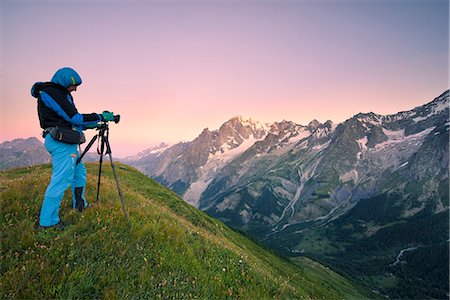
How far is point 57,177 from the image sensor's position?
28.6ft

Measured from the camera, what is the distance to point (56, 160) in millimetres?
9000

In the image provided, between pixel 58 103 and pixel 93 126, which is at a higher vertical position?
pixel 58 103

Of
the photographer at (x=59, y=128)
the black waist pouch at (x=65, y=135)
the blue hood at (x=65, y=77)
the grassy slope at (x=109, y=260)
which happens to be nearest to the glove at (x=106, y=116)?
the photographer at (x=59, y=128)

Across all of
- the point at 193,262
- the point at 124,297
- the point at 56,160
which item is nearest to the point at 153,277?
the point at 124,297

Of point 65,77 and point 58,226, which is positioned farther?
point 65,77

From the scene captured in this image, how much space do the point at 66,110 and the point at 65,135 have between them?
84cm

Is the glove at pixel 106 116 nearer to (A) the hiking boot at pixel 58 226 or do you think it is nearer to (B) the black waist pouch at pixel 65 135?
(B) the black waist pouch at pixel 65 135

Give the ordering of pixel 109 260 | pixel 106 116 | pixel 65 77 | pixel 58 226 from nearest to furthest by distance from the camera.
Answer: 1. pixel 109 260
2. pixel 58 226
3. pixel 65 77
4. pixel 106 116

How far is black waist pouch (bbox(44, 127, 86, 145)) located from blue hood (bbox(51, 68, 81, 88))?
1.55 meters

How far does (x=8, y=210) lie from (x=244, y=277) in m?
8.63

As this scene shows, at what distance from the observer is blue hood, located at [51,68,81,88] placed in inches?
358

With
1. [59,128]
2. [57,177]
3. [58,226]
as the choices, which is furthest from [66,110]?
[58,226]

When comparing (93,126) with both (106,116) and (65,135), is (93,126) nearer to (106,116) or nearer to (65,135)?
(106,116)

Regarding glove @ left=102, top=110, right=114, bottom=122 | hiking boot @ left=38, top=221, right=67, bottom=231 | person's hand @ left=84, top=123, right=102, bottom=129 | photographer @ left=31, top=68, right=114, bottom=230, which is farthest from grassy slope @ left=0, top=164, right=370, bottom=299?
glove @ left=102, top=110, right=114, bottom=122
